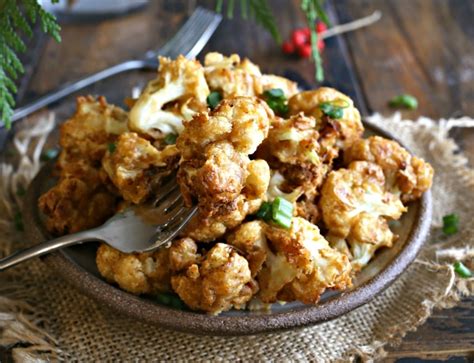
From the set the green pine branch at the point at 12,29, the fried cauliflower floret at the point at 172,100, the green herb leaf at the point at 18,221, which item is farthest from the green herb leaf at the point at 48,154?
the fried cauliflower floret at the point at 172,100

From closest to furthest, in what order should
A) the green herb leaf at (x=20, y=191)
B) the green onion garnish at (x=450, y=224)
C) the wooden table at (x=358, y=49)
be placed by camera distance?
the green onion garnish at (x=450, y=224) < the green herb leaf at (x=20, y=191) < the wooden table at (x=358, y=49)

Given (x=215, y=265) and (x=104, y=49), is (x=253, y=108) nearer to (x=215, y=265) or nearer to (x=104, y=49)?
(x=215, y=265)

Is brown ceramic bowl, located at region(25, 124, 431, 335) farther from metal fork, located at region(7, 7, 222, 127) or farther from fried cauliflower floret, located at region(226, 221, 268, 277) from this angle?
metal fork, located at region(7, 7, 222, 127)

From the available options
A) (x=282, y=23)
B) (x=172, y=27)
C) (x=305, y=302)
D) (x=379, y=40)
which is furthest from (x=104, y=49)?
(x=305, y=302)

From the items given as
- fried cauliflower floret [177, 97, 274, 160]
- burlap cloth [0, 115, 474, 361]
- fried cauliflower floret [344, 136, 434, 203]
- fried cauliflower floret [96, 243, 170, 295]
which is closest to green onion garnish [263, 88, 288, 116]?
fried cauliflower floret [344, 136, 434, 203]

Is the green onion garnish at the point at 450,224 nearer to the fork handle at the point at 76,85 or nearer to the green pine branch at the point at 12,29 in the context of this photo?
the green pine branch at the point at 12,29

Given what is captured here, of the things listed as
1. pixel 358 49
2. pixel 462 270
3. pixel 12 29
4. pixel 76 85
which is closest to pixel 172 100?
pixel 12 29

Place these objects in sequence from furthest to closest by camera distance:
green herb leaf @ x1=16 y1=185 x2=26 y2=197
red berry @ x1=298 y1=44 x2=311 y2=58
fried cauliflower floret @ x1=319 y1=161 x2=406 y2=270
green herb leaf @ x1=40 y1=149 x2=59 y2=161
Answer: red berry @ x1=298 y1=44 x2=311 y2=58
green herb leaf @ x1=40 y1=149 x2=59 y2=161
green herb leaf @ x1=16 y1=185 x2=26 y2=197
fried cauliflower floret @ x1=319 y1=161 x2=406 y2=270
